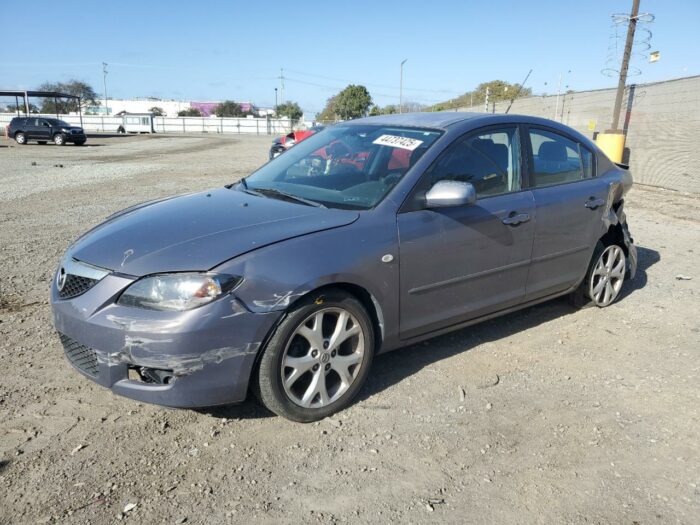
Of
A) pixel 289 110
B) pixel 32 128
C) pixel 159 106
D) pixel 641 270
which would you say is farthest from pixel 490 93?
pixel 159 106

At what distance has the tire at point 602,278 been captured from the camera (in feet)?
16.0

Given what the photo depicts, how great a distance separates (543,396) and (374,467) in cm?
132

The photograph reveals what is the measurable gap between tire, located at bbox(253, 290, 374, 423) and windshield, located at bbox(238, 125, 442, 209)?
699 mm

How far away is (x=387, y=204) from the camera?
11.0 ft

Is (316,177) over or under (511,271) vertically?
over

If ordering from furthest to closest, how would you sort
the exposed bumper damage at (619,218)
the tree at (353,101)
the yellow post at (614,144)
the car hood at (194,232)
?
the tree at (353,101), the yellow post at (614,144), the exposed bumper damage at (619,218), the car hood at (194,232)

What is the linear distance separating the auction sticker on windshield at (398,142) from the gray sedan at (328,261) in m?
0.02

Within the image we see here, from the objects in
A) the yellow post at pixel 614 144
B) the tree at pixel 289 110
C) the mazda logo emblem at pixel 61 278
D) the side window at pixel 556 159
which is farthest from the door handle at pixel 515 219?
the tree at pixel 289 110

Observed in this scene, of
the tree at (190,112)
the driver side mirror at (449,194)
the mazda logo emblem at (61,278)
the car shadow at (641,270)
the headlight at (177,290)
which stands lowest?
the car shadow at (641,270)

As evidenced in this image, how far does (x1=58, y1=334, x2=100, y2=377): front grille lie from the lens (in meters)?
2.86

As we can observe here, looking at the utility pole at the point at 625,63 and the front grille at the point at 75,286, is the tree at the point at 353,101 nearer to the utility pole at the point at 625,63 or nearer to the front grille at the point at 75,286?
the utility pole at the point at 625,63

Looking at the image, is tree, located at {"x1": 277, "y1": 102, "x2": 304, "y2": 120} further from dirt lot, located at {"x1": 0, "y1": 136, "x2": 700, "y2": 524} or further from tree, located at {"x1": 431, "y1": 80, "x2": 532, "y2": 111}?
dirt lot, located at {"x1": 0, "y1": 136, "x2": 700, "y2": 524}

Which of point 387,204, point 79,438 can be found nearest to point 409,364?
point 387,204

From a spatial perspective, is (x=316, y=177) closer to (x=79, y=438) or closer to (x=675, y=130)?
(x=79, y=438)
